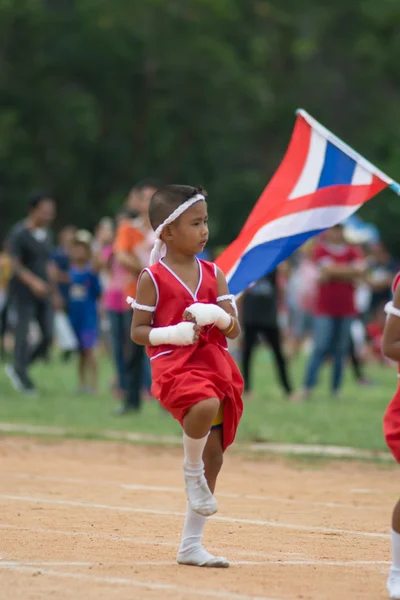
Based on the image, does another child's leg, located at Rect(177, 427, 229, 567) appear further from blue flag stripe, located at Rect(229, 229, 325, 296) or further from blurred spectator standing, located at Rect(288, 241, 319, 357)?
blurred spectator standing, located at Rect(288, 241, 319, 357)

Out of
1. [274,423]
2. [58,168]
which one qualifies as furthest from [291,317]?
[58,168]

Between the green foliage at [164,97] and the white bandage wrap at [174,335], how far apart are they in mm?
39074

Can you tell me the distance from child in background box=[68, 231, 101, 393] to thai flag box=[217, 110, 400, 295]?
8.58 metres

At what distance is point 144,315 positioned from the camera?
6.23 meters

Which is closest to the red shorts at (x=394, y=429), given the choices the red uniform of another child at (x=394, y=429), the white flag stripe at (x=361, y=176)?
the red uniform of another child at (x=394, y=429)

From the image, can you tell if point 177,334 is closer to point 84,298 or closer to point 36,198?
Result: point 36,198

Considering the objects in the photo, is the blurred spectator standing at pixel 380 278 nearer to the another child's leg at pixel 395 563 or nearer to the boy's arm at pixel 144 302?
the boy's arm at pixel 144 302

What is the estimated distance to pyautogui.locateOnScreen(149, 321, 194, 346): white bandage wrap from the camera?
5988mm

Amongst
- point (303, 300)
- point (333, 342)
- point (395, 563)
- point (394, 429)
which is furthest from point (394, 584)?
point (303, 300)

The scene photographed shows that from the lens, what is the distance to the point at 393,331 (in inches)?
218

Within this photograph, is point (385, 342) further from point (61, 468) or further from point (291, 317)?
point (291, 317)

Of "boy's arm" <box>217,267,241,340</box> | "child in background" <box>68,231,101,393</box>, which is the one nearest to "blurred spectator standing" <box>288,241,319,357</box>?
"child in background" <box>68,231,101,393</box>

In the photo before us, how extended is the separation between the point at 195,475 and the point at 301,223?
8.52 feet

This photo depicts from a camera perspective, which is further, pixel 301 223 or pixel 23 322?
pixel 23 322
